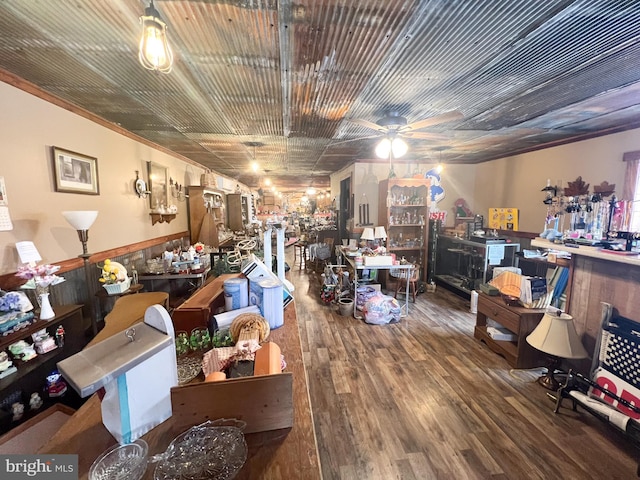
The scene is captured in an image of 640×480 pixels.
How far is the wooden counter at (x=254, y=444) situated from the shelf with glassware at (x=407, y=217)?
4.57 meters

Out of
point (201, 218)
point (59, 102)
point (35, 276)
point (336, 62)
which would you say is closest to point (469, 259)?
point (336, 62)

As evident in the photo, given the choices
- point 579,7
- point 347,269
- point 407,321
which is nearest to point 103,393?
point 579,7

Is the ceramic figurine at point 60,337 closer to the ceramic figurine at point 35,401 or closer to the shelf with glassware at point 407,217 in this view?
the ceramic figurine at point 35,401

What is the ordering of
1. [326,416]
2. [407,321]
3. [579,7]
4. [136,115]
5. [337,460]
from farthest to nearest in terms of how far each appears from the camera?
[407,321]
[136,115]
[326,416]
[337,460]
[579,7]

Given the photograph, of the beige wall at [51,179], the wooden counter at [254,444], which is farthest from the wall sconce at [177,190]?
the wooden counter at [254,444]

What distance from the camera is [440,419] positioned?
204 cm

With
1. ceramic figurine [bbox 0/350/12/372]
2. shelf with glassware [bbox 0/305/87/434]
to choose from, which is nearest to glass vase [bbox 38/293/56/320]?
→ shelf with glassware [bbox 0/305/87/434]

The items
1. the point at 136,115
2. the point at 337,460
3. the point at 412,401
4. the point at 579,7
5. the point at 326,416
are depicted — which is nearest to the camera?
the point at 579,7

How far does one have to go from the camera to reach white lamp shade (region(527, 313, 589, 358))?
2148 mm

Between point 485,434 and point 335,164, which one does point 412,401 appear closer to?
point 485,434

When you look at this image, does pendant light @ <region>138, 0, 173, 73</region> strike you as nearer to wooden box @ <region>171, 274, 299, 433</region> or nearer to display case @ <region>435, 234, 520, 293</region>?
wooden box @ <region>171, 274, 299, 433</region>

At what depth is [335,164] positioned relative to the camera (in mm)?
6094

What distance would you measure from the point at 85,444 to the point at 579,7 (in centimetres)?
277

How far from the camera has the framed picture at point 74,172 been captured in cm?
237
